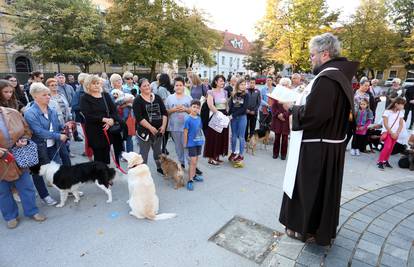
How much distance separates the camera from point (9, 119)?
3168 mm

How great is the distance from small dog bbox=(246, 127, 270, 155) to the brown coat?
4992 millimetres

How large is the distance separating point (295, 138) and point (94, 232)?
2.83 meters

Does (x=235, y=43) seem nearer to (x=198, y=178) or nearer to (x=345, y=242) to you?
(x=198, y=178)

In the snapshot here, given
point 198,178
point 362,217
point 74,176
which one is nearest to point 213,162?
point 198,178

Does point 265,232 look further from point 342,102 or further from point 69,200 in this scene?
point 69,200

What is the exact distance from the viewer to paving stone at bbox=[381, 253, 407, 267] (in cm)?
271

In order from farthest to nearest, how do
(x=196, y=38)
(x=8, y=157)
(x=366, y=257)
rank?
1. (x=196, y=38)
2. (x=8, y=157)
3. (x=366, y=257)

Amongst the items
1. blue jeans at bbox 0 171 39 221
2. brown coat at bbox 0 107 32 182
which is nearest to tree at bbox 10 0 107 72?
brown coat at bbox 0 107 32 182

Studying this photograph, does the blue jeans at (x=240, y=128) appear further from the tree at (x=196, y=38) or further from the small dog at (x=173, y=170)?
the tree at (x=196, y=38)

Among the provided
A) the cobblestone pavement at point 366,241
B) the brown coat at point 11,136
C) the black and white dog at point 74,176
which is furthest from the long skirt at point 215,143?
the brown coat at point 11,136

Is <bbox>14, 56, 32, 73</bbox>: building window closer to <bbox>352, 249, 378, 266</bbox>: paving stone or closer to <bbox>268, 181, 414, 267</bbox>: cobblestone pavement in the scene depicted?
<bbox>268, 181, 414, 267</bbox>: cobblestone pavement

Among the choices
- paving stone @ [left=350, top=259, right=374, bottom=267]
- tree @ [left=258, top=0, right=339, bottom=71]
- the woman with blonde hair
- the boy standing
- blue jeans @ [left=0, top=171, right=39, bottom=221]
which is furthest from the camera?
tree @ [left=258, top=0, right=339, bottom=71]

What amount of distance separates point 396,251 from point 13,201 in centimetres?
494

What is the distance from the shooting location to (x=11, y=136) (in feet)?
10.4
